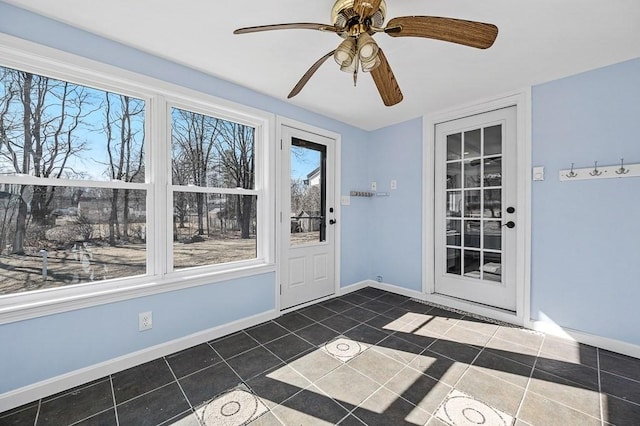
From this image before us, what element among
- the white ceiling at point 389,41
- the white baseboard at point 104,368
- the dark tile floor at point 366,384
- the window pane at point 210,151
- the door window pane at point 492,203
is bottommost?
the dark tile floor at point 366,384

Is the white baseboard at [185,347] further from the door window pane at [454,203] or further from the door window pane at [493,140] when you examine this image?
the door window pane at [493,140]

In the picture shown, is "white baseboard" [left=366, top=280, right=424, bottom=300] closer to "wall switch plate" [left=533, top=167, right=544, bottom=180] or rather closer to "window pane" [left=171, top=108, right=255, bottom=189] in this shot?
"wall switch plate" [left=533, top=167, right=544, bottom=180]

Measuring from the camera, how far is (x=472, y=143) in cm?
304

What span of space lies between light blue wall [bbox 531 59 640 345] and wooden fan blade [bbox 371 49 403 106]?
5.21 feet

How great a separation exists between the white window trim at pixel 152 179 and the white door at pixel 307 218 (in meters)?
0.23

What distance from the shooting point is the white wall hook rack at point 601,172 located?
2090 millimetres

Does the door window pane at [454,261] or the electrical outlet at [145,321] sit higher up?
the door window pane at [454,261]

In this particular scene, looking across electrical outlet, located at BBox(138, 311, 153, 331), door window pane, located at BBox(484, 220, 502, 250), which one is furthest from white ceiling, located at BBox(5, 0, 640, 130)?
electrical outlet, located at BBox(138, 311, 153, 331)

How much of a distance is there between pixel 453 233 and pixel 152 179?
124 inches

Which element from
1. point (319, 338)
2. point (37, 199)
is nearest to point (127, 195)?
point (37, 199)

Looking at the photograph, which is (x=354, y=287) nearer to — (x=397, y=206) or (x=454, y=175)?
(x=397, y=206)

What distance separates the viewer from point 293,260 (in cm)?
310

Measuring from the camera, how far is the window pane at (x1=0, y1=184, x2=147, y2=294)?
1674mm

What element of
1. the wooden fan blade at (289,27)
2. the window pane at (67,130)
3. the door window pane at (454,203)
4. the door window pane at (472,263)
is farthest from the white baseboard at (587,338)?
the window pane at (67,130)
